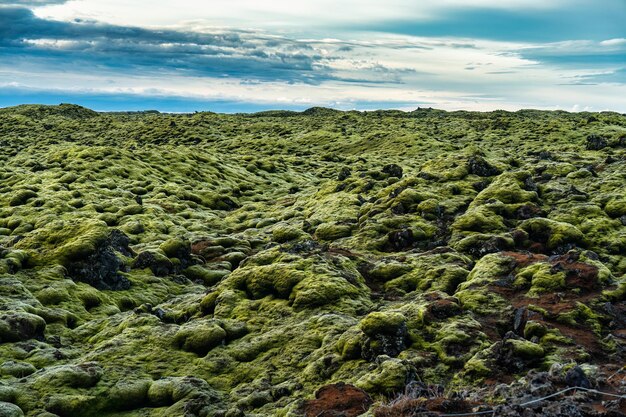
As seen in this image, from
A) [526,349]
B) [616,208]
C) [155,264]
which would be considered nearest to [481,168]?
[616,208]

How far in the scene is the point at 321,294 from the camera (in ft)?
64.4

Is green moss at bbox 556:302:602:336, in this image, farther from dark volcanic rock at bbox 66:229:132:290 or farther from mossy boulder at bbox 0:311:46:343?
dark volcanic rock at bbox 66:229:132:290

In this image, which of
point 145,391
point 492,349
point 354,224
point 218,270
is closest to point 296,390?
point 145,391

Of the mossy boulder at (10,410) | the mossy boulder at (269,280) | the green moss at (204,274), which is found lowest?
the green moss at (204,274)

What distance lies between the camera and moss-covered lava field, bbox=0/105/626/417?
1397 centimetres

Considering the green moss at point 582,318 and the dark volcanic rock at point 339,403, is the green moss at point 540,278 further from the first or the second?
the dark volcanic rock at point 339,403

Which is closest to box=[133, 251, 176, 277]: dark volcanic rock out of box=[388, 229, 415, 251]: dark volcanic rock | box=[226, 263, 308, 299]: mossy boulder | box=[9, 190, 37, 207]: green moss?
box=[226, 263, 308, 299]: mossy boulder

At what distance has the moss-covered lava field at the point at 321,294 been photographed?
1397 centimetres

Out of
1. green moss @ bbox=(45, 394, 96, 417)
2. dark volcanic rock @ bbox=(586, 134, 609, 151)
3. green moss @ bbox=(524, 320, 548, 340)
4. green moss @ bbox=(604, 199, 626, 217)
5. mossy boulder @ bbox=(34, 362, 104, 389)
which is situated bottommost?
green moss @ bbox=(45, 394, 96, 417)

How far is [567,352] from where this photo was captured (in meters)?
14.7

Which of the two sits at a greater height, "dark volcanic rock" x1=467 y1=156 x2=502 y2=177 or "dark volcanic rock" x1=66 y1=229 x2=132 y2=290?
"dark volcanic rock" x1=467 y1=156 x2=502 y2=177

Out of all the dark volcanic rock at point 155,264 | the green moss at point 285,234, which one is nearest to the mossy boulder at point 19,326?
the dark volcanic rock at point 155,264

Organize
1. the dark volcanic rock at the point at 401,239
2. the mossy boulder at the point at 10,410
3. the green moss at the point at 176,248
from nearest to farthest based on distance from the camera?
the mossy boulder at the point at 10,410
the green moss at the point at 176,248
the dark volcanic rock at the point at 401,239

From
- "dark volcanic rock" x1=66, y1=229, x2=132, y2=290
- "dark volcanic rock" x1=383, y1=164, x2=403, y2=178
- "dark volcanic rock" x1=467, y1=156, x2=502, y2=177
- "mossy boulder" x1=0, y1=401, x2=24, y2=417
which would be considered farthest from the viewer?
"dark volcanic rock" x1=383, y1=164, x2=403, y2=178
